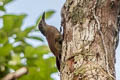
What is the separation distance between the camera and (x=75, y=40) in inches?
79.0

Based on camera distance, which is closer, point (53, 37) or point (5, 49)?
point (5, 49)

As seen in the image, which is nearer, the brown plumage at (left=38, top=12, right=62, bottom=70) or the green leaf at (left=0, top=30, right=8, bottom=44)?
the green leaf at (left=0, top=30, right=8, bottom=44)

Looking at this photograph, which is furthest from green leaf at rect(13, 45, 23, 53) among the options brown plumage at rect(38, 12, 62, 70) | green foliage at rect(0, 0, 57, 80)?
brown plumage at rect(38, 12, 62, 70)

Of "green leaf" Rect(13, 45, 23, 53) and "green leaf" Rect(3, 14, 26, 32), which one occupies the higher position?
"green leaf" Rect(3, 14, 26, 32)

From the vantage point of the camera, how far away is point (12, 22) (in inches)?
42.1

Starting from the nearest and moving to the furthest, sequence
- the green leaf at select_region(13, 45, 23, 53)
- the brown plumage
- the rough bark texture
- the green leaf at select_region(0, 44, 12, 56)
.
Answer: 1. the green leaf at select_region(0, 44, 12, 56)
2. the green leaf at select_region(13, 45, 23, 53)
3. the rough bark texture
4. the brown plumage

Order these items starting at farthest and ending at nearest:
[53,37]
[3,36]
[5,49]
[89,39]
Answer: [53,37]
[89,39]
[3,36]
[5,49]

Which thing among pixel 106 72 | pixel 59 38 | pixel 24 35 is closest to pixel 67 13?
pixel 59 38

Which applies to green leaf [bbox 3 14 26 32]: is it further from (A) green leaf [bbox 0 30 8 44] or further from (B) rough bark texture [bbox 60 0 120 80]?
(B) rough bark texture [bbox 60 0 120 80]

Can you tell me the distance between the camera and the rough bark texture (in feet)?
6.16

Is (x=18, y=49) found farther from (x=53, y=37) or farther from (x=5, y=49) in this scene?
(x=53, y=37)

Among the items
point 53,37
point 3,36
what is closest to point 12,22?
point 3,36

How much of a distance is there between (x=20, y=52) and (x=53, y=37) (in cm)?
138

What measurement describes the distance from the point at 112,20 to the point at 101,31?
0.50 feet
